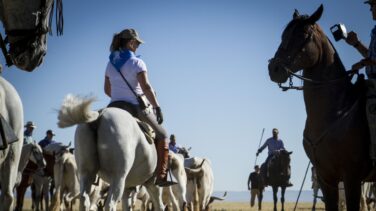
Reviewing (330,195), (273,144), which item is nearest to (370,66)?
(330,195)

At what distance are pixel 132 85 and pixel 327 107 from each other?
289 centimetres

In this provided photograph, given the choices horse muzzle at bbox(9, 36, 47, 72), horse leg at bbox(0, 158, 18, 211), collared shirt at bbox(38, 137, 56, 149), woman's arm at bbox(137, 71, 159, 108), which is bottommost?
collared shirt at bbox(38, 137, 56, 149)

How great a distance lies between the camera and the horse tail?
8.50 m

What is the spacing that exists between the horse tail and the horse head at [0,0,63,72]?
4.26 meters

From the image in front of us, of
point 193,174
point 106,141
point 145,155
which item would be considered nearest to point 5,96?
point 106,141

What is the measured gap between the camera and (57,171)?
20078 mm

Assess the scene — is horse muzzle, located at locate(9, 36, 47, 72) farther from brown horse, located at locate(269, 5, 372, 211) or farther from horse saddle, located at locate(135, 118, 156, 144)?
horse saddle, located at locate(135, 118, 156, 144)

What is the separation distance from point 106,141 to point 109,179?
49 centimetres

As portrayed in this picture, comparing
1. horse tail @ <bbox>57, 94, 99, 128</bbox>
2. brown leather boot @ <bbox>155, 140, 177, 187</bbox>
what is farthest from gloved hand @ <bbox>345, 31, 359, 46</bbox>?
horse tail @ <bbox>57, 94, 99, 128</bbox>

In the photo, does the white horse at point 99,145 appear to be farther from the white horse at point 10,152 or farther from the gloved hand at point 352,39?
the gloved hand at point 352,39

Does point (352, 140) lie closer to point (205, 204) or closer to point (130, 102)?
point (130, 102)

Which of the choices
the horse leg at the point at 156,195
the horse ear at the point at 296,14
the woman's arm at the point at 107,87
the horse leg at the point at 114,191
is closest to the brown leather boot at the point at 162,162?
the horse leg at the point at 156,195

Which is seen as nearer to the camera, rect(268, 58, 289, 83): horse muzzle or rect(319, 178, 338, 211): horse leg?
rect(319, 178, 338, 211): horse leg

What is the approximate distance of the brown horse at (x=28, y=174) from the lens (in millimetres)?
22250
